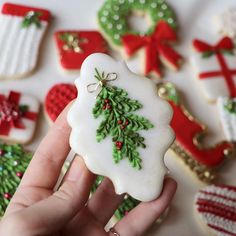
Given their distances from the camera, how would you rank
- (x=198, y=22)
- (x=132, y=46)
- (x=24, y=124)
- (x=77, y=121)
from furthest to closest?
(x=198, y=22), (x=132, y=46), (x=24, y=124), (x=77, y=121)

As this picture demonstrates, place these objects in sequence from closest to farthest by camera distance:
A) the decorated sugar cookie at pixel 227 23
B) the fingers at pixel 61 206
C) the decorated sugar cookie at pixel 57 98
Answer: the fingers at pixel 61 206 → the decorated sugar cookie at pixel 57 98 → the decorated sugar cookie at pixel 227 23

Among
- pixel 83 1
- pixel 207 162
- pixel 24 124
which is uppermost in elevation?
pixel 83 1

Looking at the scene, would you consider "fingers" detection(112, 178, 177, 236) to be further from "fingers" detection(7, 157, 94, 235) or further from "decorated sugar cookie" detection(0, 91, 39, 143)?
"decorated sugar cookie" detection(0, 91, 39, 143)

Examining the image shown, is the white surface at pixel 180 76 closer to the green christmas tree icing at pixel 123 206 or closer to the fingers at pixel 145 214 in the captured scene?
the green christmas tree icing at pixel 123 206

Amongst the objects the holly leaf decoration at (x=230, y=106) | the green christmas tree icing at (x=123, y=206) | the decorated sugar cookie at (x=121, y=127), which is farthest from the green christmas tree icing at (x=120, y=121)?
the holly leaf decoration at (x=230, y=106)

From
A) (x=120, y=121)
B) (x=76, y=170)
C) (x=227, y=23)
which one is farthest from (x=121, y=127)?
(x=227, y=23)

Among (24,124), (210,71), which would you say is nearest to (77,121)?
(24,124)

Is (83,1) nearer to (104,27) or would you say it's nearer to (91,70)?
(104,27)
